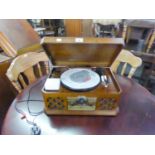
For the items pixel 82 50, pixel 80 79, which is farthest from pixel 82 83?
pixel 82 50

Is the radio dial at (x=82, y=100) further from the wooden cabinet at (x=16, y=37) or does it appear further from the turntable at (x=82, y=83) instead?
the wooden cabinet at (x=16, y=37)

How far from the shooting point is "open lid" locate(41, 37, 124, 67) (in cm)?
89

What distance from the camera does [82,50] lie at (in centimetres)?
98

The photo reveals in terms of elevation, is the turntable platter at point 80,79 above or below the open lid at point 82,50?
below

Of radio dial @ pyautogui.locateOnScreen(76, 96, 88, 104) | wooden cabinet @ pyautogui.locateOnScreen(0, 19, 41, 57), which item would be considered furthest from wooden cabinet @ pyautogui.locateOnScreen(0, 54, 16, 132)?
radio dial @ pyautogui.locateOnScreen(76, 96, 88, 104)

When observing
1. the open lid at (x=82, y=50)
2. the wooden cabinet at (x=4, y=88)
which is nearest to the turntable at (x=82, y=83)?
the open lid at (x=82, y=50)

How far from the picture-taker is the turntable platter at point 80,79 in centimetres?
90

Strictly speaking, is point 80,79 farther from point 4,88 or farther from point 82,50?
point 4,88

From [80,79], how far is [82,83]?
2.2 inches

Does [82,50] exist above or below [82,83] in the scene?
above

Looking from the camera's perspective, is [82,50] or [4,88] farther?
[4,88]

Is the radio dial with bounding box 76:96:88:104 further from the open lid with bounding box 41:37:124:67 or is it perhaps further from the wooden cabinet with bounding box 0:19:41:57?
the wooden cabinet with bounding box 0:19:41:57

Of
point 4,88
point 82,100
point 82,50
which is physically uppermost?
point 82,50
